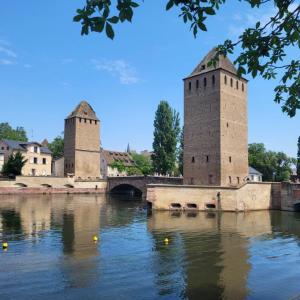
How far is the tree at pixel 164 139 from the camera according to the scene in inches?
2227

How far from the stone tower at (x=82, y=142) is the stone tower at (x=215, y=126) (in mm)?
30724

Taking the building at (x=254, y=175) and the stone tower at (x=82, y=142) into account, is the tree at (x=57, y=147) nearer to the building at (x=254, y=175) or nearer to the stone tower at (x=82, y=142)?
the stone tower at (x=82, y=142)

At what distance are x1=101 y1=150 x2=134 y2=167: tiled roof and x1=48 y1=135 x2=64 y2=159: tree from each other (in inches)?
352

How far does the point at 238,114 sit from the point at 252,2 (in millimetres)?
37611

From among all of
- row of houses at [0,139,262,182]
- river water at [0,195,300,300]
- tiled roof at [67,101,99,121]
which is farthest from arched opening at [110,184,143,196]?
river water at [0,195,300,300]

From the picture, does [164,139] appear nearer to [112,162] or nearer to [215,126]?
[215,126]

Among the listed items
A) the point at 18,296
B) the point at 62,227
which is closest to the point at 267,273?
the point at 18,296

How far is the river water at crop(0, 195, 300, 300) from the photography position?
1099cm

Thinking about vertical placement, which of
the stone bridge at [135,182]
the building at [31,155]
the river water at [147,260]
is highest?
the building at [31,155]

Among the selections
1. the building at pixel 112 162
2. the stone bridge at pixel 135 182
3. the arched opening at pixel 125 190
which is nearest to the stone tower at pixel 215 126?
the stone bridge at pixel 135 182

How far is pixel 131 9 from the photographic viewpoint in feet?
13.9

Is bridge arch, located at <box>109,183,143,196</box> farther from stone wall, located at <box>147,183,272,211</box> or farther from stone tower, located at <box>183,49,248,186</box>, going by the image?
stone wall, located at <box>147,183,272,211</box>

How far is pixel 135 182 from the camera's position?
5478 cm

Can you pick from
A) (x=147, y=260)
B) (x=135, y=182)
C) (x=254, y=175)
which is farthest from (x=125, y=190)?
(x=147, y=260)
